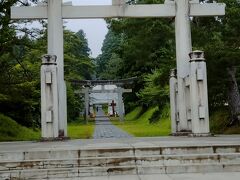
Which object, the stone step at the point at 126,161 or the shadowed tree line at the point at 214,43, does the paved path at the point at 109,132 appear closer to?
the shadowed tree line at the point at 214,43

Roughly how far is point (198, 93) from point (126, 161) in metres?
4.95

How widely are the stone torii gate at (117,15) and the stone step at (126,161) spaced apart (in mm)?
5136

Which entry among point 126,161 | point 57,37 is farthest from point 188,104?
point 126,161

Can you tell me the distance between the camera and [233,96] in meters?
17.5

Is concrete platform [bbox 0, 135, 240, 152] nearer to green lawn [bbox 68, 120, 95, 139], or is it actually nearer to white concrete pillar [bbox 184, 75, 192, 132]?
white concrete pillar [bbox 184, 75, 192, 132]

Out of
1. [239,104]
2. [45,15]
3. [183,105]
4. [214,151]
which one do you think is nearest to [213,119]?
[239,104]

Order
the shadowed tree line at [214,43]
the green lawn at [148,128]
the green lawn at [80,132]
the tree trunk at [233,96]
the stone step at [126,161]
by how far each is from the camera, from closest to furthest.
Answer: the stone step at [126,161] → the shadowed tree line at [214,43] → the tree trunk at [233,96] → the green lawn at [80,132] → the green lawn at [148,128]

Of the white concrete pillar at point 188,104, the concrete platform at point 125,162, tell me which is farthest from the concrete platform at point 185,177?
the white concrete pillar at point 188,104

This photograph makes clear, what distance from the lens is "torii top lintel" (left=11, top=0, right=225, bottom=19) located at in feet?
45.3

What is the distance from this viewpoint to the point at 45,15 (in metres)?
13.8

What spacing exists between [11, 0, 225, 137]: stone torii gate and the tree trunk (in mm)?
3372

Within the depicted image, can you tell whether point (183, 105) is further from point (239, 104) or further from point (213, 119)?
point (213, 119)

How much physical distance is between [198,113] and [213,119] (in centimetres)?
1003

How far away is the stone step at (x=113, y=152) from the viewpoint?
338 inches
